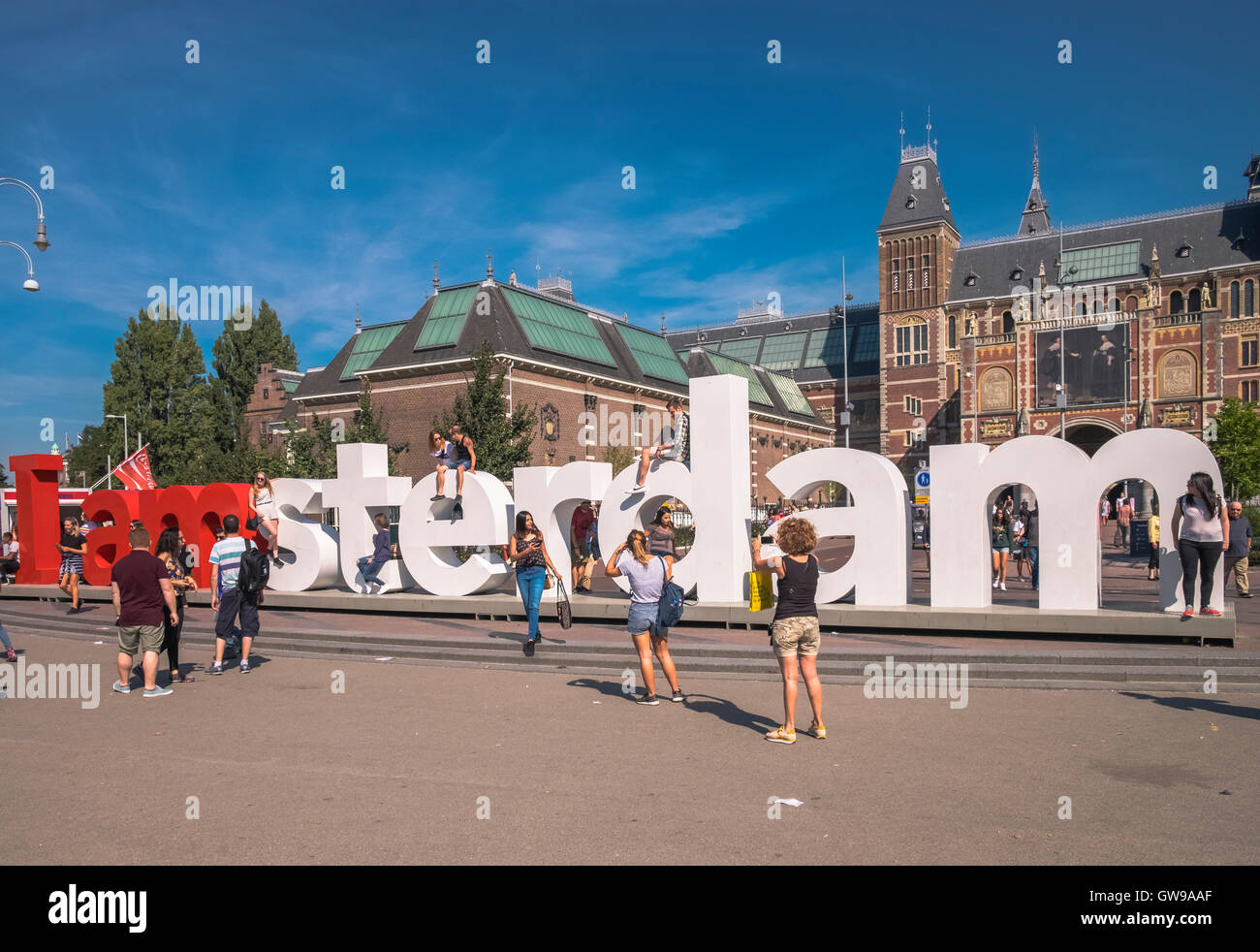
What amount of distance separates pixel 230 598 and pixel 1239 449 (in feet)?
163

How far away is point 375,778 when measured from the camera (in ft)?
20.4

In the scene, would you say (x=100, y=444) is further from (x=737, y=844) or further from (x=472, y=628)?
(x=737, y=844)

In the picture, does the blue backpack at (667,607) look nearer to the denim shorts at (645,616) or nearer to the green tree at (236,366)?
the denim shorts at (645,616)

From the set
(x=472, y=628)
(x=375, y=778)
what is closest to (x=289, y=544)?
(x=472, y=628)

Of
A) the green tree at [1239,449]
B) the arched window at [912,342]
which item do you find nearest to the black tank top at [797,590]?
the green tree at [1239,449]

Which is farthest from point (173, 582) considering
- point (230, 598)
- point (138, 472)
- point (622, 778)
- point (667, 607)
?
point (138, 472)

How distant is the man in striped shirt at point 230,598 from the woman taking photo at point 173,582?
0.35m

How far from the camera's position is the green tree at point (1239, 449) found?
42.4 metres

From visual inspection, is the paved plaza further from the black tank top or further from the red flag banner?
the red flag banner

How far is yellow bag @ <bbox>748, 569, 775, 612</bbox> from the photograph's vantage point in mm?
11539

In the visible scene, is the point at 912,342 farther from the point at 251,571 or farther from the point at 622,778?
the point at 622,778

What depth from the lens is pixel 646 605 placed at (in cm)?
848

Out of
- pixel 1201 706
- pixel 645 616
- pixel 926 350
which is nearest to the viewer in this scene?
pixel 1201 706
